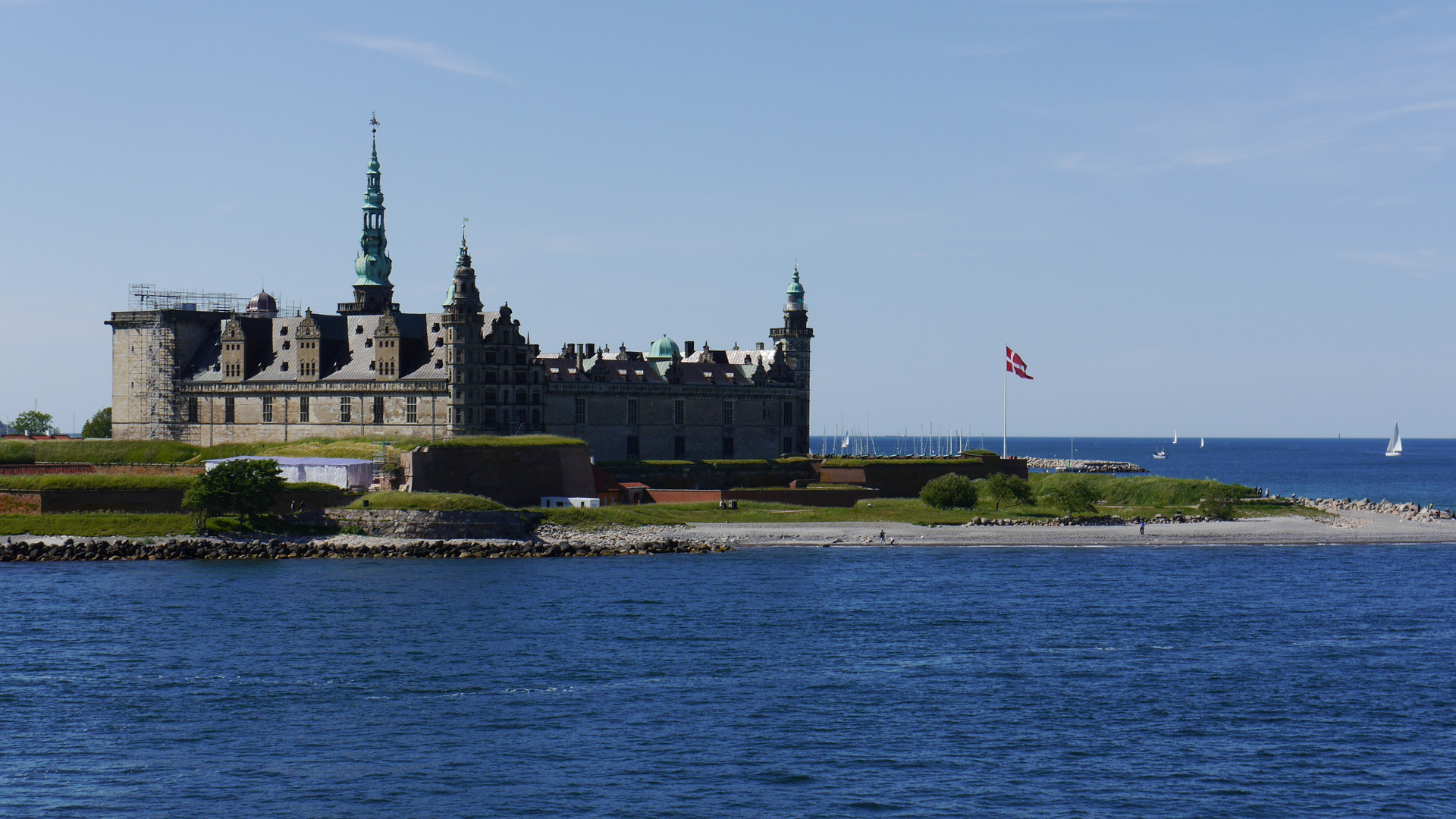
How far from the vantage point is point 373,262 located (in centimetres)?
11338

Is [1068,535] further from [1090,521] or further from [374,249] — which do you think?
[374,249]

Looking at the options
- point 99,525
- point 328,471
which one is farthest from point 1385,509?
point 99,525

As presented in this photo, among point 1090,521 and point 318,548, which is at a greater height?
point 1090,521

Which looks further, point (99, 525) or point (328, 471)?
point (328, 471)

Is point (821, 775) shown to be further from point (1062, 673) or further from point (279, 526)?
point (279, 526)

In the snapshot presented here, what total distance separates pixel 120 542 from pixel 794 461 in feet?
160

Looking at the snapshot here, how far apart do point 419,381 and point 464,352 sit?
5.02 meters

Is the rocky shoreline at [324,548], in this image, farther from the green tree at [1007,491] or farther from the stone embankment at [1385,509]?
the stone embankment at [1385,509]

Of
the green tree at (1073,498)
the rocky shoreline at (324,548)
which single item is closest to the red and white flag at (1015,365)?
the green tree at (1073,498)

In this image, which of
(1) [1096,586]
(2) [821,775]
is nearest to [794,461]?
(1) [1096,586]

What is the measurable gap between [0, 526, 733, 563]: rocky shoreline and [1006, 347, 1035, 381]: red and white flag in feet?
117

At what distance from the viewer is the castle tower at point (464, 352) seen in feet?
314

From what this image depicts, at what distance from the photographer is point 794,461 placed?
11050 cm

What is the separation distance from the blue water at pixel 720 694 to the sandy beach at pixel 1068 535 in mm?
14025
